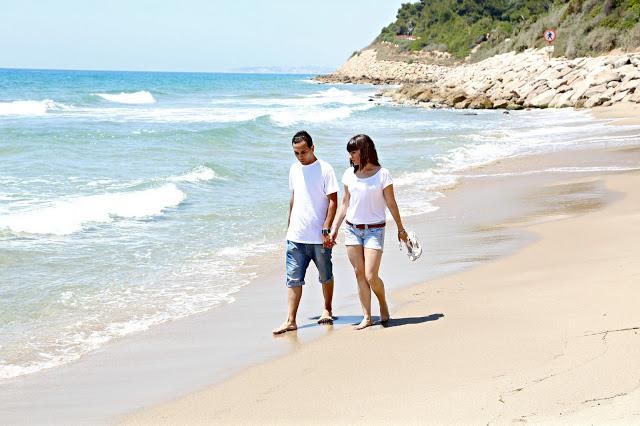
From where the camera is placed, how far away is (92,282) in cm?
902

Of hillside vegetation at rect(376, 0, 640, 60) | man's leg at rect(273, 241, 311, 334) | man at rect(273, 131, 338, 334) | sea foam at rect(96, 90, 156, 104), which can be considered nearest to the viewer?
man at rect(273, 131, 338, 334)

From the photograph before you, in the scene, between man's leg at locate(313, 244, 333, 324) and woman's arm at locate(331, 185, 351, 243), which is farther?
man's leg at locate(313, 244, 333, 324)

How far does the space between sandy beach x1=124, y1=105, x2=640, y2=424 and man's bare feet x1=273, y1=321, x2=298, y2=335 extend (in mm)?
405

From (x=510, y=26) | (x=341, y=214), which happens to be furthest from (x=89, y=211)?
(x=510, y=26)

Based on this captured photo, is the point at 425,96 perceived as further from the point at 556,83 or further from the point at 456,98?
the point at 556,83

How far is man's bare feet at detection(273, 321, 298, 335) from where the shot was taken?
6608mm

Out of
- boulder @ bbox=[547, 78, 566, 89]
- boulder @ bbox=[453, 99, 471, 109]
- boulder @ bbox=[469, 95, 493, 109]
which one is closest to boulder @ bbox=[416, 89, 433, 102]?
boulder @ bbox=[453, 99, 471, 109]

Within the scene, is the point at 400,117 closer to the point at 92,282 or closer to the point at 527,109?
the point at 527,109

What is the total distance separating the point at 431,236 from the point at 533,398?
274 inches

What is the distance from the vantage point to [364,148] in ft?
20.4

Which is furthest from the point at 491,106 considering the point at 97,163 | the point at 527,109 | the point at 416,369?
the point at 416,369

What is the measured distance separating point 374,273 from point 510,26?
3880 inches

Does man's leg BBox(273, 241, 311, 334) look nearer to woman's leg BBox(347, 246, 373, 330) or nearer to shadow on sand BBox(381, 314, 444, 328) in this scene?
woman's leg BBox(347, 246, 373, 330)

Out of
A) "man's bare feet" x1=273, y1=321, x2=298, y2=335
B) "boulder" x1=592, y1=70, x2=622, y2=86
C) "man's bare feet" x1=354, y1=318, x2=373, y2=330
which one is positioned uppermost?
"boulder" x1=592, y1=70, x2=622, y2=86
